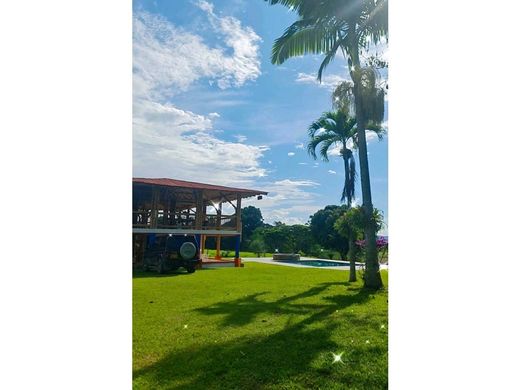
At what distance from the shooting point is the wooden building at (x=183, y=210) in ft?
6.37

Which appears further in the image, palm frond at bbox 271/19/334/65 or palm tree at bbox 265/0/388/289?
palm tree at bbox 265/0/388/289

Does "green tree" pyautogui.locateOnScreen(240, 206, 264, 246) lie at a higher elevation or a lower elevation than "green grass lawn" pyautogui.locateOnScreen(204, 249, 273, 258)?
higher

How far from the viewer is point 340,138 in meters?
2.08

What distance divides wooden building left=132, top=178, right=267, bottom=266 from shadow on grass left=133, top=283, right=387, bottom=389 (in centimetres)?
67

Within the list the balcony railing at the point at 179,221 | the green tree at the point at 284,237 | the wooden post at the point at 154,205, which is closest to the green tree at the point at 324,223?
the green tree at the point at 284,237

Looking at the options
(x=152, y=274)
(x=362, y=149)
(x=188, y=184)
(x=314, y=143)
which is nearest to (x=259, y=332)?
(x=188, y=184)

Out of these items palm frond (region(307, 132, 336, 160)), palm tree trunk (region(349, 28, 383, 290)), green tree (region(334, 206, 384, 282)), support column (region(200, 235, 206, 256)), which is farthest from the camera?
support column (region(200, 235, 206, 256))

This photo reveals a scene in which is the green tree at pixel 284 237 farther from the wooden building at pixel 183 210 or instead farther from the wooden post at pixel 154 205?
the wooden post at pixel 154 205

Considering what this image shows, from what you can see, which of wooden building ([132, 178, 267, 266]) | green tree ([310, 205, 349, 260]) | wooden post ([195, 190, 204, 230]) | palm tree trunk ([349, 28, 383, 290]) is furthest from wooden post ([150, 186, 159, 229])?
palm tree trunk ([349, 28, 383, 290])

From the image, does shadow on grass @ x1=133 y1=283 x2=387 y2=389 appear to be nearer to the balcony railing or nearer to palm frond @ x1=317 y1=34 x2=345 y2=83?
the balcony railing

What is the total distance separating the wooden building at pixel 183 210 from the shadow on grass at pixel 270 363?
0.67 m

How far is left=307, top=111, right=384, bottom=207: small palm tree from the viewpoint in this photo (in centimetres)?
182
